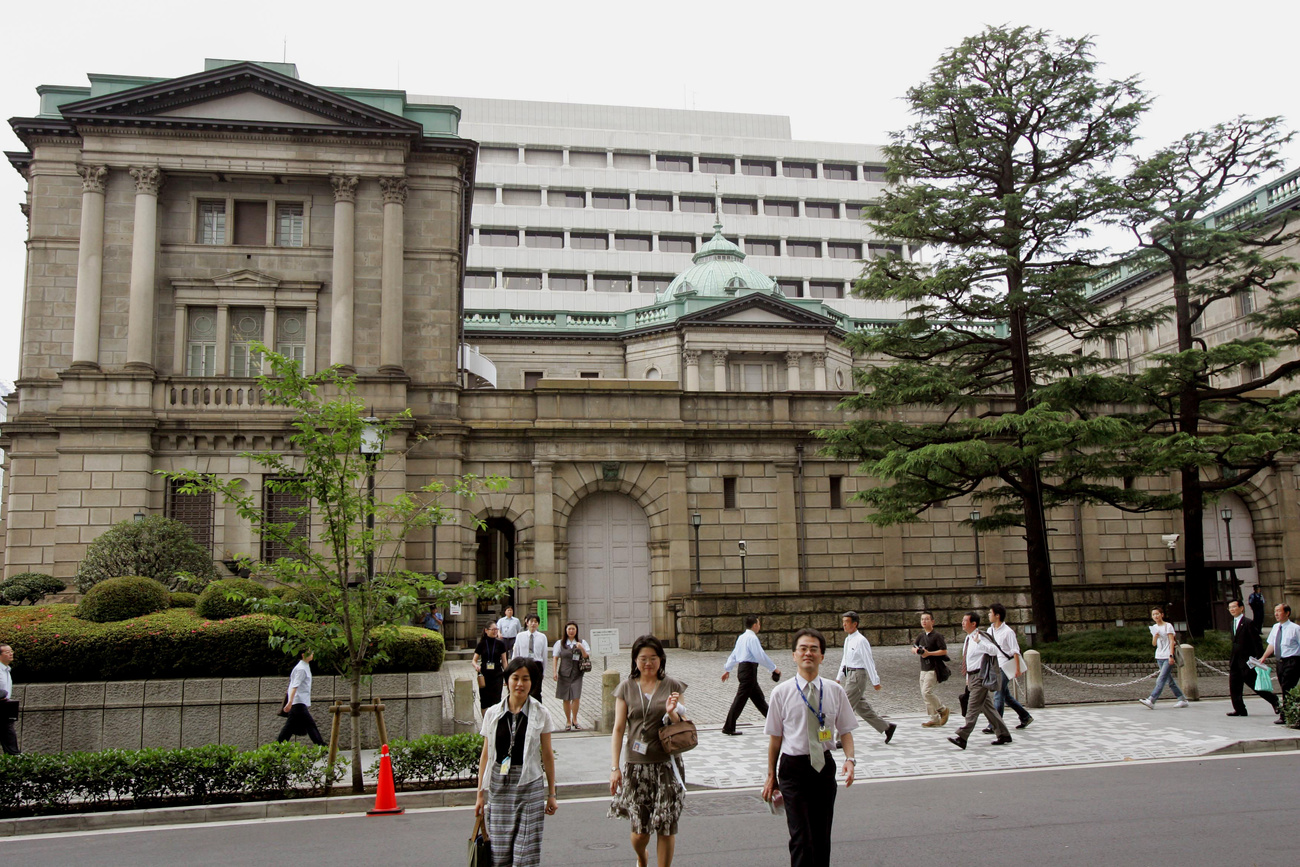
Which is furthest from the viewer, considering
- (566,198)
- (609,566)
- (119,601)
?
(566,198)

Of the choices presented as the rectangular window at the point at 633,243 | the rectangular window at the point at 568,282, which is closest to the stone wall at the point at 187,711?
the rectangular window at the point at 568,282

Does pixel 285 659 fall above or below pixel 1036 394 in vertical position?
below

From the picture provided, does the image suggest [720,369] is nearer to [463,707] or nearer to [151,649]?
[463,707]

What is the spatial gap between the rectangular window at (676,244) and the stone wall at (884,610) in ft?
173

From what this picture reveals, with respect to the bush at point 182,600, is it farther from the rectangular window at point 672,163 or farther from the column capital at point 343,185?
the rectangular window at point 672,163

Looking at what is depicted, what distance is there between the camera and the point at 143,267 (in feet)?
102

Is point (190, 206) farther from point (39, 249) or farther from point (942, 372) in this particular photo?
point (942, 372)

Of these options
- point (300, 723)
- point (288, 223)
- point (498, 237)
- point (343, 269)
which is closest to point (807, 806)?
point (300, 723)

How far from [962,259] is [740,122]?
69.0 m

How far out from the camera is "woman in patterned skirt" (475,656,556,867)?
7234 millimetres

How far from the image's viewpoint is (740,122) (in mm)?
90438

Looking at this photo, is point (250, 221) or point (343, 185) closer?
point (343, 185)

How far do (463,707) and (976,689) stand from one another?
7317 millimetres

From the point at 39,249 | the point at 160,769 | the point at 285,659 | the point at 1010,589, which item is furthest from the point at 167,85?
the point at 1010,589
